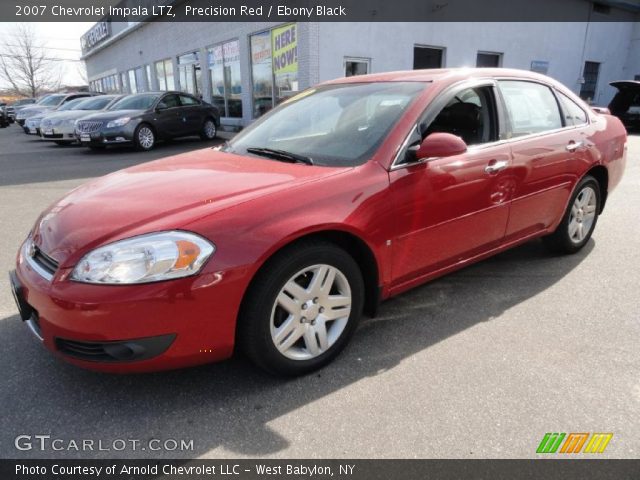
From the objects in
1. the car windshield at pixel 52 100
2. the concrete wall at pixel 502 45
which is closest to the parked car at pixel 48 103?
the car windshield at pixel 52 100

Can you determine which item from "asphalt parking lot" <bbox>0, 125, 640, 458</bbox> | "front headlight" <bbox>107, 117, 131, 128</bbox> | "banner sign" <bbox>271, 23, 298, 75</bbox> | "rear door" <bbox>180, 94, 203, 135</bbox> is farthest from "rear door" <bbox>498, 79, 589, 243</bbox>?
"rear door" <bbox>180, 94, 203, 135</bbox>

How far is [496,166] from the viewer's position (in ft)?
10.1

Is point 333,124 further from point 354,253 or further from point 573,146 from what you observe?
point 573,146

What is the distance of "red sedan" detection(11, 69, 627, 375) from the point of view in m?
2.01

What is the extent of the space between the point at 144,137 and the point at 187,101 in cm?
206

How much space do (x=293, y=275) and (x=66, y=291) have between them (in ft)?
3.25

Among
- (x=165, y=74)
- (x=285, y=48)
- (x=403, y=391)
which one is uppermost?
(x=285, y=48)

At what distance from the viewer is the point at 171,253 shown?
6.54 ft

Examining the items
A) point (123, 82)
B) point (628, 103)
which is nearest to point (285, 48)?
point (628, 103)

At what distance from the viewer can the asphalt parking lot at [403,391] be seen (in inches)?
80.3

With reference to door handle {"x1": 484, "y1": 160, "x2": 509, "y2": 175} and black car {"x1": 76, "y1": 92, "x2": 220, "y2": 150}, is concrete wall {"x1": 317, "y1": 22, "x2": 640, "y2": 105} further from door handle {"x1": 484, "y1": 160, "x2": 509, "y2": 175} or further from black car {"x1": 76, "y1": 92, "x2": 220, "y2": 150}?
door handle {"x1": 484, "y1": 160, "x2": 509, "y2": 175}

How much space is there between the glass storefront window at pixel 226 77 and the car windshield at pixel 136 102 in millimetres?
4301

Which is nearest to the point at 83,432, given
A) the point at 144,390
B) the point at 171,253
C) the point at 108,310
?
the point at 144,390

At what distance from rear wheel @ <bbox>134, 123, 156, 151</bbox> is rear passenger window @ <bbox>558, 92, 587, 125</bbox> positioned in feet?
33.8
